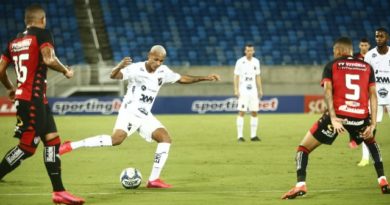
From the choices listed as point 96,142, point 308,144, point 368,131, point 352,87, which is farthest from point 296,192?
point 96,142

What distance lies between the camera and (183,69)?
33.6 meters

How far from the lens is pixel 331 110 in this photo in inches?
388

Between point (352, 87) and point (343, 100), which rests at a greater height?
point (352, 87)

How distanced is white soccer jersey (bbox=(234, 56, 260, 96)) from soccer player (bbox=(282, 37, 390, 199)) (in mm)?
10769

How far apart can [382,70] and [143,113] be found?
5105 millimetres

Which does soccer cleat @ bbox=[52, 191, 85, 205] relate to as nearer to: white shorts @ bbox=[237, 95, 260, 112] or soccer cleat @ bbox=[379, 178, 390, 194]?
soccer cleat @ bbox=[379, 178, 390, 194]

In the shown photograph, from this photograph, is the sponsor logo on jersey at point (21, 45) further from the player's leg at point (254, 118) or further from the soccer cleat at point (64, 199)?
A: the player's leg at point (254, 118)

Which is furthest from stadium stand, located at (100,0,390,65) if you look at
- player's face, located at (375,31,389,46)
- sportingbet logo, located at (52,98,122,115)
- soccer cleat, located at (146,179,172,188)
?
soccer cleat, located at (146,179,172,188)

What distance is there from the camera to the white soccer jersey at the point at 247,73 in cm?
2097

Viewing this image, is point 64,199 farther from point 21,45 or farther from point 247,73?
point 247,73

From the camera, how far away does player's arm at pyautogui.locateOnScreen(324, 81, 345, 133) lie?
9.76 meters

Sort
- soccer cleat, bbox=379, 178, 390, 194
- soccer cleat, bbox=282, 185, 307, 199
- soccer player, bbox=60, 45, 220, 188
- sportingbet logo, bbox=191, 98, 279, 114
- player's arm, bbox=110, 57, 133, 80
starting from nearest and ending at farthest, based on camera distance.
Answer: soccer cleat, bbox=282, 185, 307, 199, soccer cleat, bbox=379, 178, 390, 194, player's arm, bbox=110, 57, 133, 80, soccer player, bbox=60, 45, 220, 188, sportingbet logo, bbox=191, 98, 279, 114

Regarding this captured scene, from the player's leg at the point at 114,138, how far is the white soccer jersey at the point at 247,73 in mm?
9420

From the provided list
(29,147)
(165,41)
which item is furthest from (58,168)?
(165,41)
